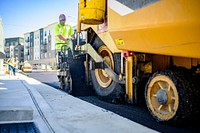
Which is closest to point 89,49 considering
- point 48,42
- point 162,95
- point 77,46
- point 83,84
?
point 77,46

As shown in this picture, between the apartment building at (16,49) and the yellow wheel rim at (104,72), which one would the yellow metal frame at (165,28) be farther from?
the apartment building at (16,49)

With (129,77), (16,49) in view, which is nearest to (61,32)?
(129,77)

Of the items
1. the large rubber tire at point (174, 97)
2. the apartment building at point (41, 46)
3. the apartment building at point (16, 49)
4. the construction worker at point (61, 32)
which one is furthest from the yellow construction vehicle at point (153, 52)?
the apartment building at point (16, 49)

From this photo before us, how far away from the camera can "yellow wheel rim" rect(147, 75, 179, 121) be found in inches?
132

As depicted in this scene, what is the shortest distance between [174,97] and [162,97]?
203mm

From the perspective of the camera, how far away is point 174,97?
3.35m

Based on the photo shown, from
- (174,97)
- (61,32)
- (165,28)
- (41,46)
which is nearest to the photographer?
(165,28)

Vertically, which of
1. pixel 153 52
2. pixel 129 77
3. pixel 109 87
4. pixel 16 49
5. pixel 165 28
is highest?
pixel 16 49

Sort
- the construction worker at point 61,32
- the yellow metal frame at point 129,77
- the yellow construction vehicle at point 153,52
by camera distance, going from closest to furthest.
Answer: the yellow construction vehicle at point 153,52, the yellow metal frame at point 129,77, the construction worker at point 61,32

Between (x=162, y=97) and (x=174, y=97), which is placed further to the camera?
(x=162, y=97)

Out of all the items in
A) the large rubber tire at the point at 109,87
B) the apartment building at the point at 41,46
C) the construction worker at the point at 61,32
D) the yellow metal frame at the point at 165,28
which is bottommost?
the large rubber tire at the point at 109,87

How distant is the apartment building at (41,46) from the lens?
6419 cm

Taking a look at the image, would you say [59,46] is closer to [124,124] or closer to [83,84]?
[83,84]

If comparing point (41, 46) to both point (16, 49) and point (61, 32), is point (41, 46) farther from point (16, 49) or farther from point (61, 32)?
point (61, 32)
